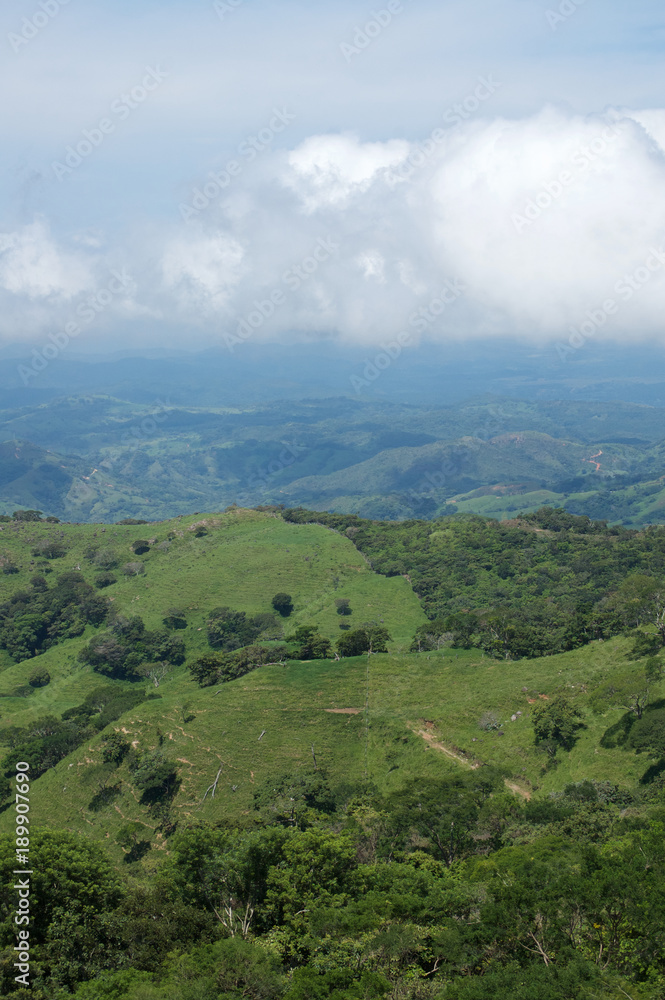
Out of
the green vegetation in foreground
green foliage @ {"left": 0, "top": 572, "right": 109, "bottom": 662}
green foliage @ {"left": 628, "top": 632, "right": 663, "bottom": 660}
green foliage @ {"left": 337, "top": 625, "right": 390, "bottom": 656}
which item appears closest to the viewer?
the green vegetation in foreground

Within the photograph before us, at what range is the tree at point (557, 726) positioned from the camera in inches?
2151

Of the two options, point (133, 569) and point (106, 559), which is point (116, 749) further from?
point (106, 559)

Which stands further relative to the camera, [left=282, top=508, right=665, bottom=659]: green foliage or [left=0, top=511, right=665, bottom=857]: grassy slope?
[left=282, top=508, right=665, bottom=659]: green foliage

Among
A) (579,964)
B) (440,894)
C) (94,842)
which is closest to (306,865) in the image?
(440,894)

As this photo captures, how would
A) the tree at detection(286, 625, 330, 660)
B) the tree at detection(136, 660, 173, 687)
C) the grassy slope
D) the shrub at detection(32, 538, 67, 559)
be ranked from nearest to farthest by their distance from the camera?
the grassy slope < the tree at detection(286, 625, 330, 660) < the tree at detection(136, 660, 173, 687) < the shrub at detection(32, 538, 67, 559)

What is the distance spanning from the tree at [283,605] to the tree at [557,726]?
62452 mm

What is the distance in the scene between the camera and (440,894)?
30.8m

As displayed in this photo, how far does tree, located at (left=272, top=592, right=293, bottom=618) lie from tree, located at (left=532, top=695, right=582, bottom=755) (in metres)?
62.5

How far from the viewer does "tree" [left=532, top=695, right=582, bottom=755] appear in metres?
54.6

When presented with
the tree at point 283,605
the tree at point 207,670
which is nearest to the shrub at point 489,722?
the tree at point 207,670

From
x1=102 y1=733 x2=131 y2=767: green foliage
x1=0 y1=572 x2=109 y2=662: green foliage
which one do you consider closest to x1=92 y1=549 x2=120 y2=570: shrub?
x1=0 y1=572 x2=109 y2=662: green foliage

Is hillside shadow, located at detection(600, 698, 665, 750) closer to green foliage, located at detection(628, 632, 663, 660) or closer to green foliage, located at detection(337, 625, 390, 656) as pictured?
green foliage, located at detection(628, 632, 663, 660)

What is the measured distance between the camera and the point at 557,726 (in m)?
55.2

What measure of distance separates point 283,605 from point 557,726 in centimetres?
6525
